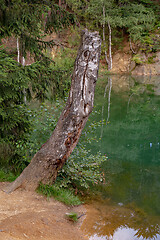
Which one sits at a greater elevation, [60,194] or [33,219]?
[33,219]

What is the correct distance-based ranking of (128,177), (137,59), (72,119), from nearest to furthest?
(72,119)
(128,177)
(137,59)

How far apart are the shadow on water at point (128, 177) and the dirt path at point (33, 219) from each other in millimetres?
477

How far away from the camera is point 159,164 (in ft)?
28.1

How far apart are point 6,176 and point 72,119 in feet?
7.42

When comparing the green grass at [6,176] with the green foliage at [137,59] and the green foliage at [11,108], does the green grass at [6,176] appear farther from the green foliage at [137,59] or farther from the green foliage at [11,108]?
the green foliage at [137,59]

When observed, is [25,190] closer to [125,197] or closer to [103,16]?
[125,197]

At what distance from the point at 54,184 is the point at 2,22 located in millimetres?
3765

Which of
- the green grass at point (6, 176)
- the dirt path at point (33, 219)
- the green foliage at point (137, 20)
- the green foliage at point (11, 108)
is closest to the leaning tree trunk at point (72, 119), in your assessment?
the dirt path at point (33, 219)

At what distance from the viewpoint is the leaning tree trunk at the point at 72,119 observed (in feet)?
14.6

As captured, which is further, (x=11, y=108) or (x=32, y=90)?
(x=32, y=90)

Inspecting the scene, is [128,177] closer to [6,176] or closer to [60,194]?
[60,194]

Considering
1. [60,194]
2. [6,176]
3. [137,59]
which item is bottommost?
[60,194]

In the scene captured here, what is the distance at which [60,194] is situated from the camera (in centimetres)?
528

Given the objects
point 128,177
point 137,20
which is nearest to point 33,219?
point 128,177
